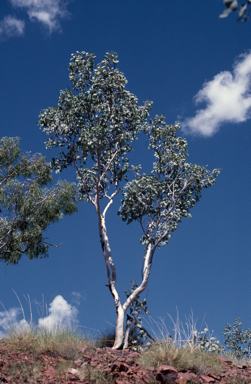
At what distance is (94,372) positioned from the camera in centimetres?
543

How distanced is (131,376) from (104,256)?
5.28 m

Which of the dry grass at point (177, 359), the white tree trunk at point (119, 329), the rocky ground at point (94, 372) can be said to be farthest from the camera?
the white tree trunk at point (119, 329)

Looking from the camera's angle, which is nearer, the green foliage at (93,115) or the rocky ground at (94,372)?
the rocky ground at (94,372)

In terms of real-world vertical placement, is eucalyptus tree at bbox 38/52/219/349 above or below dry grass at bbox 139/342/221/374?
above

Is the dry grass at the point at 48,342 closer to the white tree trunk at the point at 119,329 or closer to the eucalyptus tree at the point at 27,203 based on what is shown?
the white tree trunk at the point at 119,329

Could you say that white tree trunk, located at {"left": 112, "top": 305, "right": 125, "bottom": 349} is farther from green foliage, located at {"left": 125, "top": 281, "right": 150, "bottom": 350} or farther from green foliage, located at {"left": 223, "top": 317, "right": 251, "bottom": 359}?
green foliage, located at {"left": 223, "top": 317, "right": 251, "bottom": 359}

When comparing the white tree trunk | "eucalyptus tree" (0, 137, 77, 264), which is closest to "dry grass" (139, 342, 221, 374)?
the white tree trunk

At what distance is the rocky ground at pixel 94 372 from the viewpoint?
5.24m

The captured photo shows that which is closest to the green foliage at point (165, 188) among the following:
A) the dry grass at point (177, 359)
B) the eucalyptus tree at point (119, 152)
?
the eucalyptus tree at point (119, 152)

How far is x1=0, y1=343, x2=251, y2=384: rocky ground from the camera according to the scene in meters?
5.24

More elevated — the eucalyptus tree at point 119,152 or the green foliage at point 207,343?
the eucalyptus tree at point 119,152

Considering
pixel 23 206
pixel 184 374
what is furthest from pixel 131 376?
pixel 23 206

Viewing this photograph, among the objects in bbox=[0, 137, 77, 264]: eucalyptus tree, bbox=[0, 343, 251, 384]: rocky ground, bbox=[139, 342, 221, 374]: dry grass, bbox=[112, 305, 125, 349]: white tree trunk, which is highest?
bbox=[0, 137, 77, 264]: eucalyptus tree

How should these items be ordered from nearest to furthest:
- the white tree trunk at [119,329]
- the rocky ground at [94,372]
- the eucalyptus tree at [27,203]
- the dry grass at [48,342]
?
1. the rocky ground at [94,372]
2. the dry grass at [48,342]
3. the white tree trunk at [119,329]
4. the eucalyptus tree at [27,203]
